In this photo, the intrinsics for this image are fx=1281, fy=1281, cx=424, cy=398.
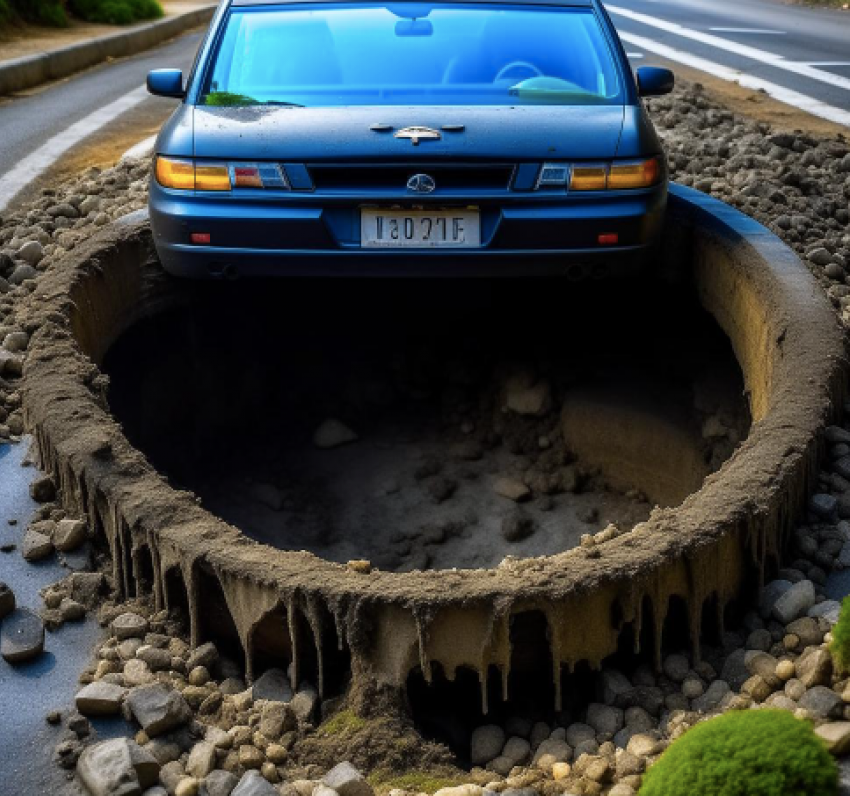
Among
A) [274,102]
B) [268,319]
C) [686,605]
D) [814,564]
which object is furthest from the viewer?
[268,319]

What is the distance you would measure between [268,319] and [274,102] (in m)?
1.65

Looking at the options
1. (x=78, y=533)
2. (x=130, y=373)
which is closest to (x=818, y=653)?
(x=78, y=533)

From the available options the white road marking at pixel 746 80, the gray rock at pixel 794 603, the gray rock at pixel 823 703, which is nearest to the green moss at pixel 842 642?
the gray rock at pixel 823 703

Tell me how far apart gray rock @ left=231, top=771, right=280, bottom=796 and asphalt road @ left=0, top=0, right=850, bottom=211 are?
215 inches

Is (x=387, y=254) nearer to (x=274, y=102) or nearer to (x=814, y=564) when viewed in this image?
(x=274, y=102)

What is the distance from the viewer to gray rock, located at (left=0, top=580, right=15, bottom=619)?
3861mm

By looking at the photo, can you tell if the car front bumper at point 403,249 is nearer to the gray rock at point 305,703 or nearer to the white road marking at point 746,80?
the gray rock at point 305,703

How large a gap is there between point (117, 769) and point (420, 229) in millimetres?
2562

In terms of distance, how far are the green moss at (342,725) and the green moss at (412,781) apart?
0.51ft

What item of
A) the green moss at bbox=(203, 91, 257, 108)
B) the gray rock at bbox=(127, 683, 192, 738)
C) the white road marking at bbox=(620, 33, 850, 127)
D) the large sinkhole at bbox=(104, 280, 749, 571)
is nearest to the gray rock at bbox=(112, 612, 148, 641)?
the gray rock at bbox=(127, 683, 192, 738)

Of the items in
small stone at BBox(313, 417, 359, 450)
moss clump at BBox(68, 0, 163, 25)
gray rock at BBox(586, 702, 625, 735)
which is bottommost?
moss clump at BBox(68, 0, 163, 25)

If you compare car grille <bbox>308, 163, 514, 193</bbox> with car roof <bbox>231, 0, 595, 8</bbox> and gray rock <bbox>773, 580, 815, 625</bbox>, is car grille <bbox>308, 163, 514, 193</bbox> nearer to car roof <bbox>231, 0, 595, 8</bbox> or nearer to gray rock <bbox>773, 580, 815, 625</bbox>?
car roof <bbox>231, 0, 595, 8</bbox>

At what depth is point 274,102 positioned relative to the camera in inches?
213

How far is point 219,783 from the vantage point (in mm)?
3129
